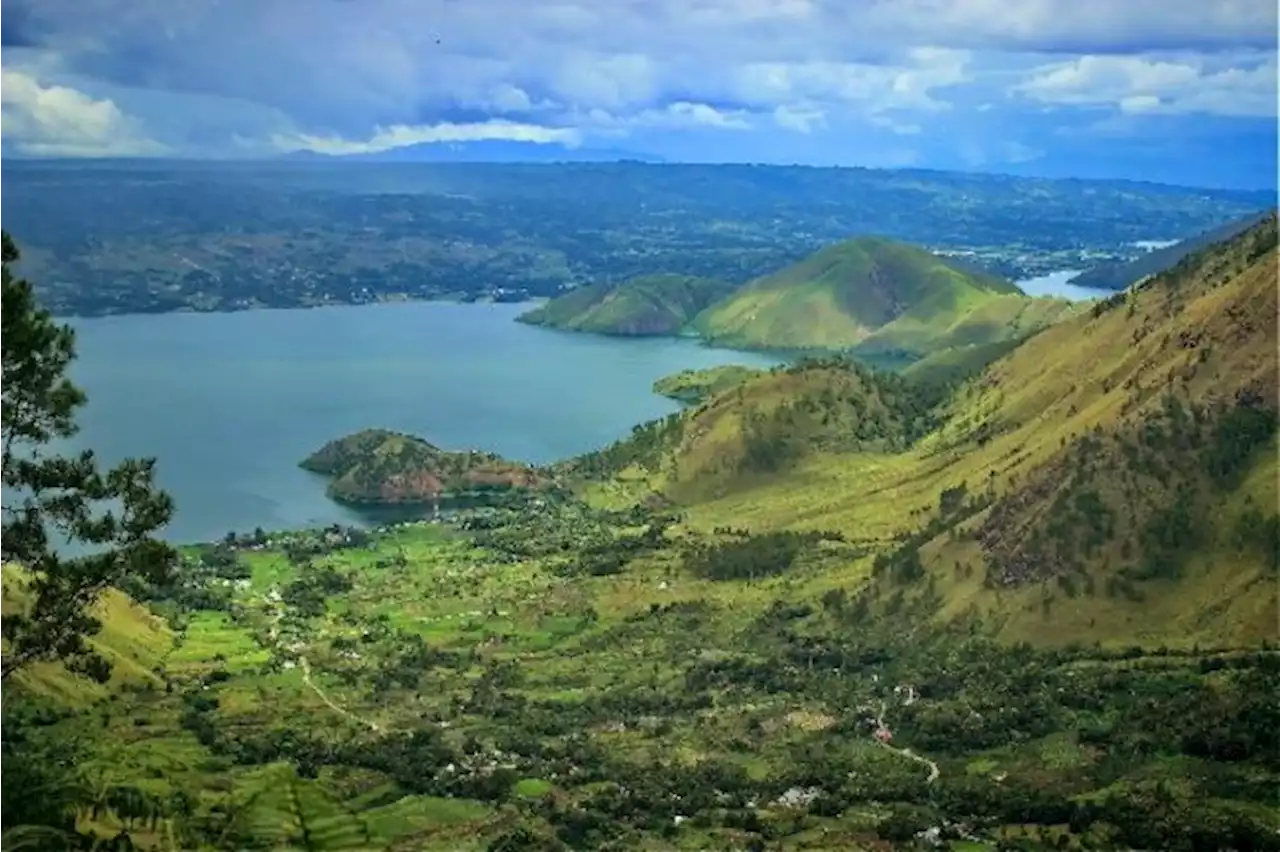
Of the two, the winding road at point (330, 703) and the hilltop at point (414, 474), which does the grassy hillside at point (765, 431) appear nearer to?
the hilltop at point (414, 474)

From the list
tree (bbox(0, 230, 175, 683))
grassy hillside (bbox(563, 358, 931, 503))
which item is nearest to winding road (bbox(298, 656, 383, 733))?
tree (bbox(0, 230, 175, 683))

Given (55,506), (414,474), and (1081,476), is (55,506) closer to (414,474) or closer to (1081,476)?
(1081,476)

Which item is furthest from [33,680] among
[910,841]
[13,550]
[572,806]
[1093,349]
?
[1093,349]

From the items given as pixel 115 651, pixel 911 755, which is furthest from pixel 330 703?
pixel 911 755

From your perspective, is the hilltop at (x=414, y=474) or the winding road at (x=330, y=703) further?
the hilltop at (x=414, y=474)

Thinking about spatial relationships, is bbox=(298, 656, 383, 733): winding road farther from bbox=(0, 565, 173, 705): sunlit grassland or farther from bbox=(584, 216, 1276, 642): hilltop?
bbox=(584, 216, 1276, 642): hilltop

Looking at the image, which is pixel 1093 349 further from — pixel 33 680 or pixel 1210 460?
pixel 33 680

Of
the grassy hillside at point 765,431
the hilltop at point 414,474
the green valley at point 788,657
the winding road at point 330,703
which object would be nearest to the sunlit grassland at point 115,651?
the green valley at point 788,657

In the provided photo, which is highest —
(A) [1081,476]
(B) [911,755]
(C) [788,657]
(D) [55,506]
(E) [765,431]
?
(D) [55,506]
